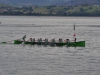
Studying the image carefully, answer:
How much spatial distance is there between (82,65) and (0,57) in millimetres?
18414

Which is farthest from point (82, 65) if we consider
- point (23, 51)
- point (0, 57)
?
point (23, 51)

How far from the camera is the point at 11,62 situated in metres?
76.4

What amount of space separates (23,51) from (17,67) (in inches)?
989

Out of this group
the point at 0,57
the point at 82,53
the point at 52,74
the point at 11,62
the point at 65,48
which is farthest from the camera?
the point at 65,48

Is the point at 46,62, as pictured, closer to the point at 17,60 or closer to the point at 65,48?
the point at 17,60

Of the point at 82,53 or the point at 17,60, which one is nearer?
the point at 17,60

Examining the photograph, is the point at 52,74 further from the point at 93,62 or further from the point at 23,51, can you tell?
the point at 23,51

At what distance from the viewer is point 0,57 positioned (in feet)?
275

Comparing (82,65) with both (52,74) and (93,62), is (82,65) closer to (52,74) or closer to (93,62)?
(93,62)

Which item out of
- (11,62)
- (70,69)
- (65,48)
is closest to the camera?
(70,69)

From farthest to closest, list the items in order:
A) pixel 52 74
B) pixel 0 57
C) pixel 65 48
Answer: pixel 65 48
pixel 0 57
pixel 52 74

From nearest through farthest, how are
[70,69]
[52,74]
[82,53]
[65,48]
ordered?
1. [52,74]
2. [70,69]
3. [82,53]
4. [65,48]

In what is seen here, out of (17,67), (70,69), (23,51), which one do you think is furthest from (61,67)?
(23,51)

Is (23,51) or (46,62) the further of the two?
(23,51)
